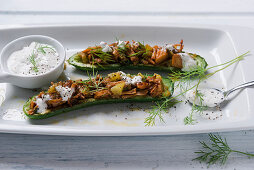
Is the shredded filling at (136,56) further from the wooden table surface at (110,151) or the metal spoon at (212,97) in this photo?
the wooden table surface at (110,151)

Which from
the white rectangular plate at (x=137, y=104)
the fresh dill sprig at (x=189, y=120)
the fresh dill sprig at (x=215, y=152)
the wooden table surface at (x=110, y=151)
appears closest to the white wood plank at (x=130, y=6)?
the white rectangular plate at (x=137, y=104)

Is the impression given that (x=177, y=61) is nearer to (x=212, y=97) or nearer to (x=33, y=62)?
(x=212, y=97)

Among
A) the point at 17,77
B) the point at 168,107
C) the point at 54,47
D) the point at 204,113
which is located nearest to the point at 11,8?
the point at 54,47

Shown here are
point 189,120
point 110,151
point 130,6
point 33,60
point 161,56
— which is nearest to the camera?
point 110,151

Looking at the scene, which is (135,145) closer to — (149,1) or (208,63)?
(208,63)

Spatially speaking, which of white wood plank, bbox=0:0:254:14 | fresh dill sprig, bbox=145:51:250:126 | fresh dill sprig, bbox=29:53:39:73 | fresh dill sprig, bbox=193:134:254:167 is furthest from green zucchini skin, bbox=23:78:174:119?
white wood plank, bbox=0:0:254:14

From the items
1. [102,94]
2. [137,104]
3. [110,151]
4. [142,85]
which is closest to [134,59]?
[142,85]

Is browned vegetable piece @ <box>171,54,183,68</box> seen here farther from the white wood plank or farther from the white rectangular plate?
the white wood plank
